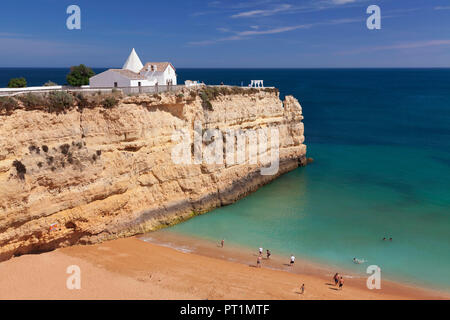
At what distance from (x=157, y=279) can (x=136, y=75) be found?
14.3 m

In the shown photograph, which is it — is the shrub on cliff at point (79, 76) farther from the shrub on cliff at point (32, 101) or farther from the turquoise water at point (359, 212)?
the turquoise water at point (359, 212)

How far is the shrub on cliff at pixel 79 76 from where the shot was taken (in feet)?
85.8

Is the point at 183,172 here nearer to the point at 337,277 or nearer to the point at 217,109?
the point at 217,109

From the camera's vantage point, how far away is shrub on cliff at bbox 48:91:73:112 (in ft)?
56.4

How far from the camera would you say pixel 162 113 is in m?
22.1

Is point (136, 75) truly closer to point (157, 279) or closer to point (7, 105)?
point (7, 105)

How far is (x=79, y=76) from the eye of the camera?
2634 centimetres

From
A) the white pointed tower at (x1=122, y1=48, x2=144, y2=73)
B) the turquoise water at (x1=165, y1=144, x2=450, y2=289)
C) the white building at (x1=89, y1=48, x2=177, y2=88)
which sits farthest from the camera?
the white pointed tower at (x1=122, y1=48, x2=144, y2=73)

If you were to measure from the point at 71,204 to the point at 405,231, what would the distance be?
19.4 meters

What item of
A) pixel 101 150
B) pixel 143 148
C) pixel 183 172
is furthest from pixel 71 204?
pixel 183 172

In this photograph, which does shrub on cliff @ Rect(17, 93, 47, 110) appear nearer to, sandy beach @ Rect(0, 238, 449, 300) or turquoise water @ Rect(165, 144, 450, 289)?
sandy beach @ Rect(0, 238, 449, 300)

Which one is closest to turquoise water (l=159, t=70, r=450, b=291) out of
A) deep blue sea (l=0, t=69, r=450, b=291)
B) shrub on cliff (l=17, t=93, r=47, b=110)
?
deep blue sea (l=0, t=69, r=450, b=291)

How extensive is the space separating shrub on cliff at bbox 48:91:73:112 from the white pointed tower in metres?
12.5

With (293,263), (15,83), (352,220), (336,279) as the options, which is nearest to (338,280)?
(336,279)
